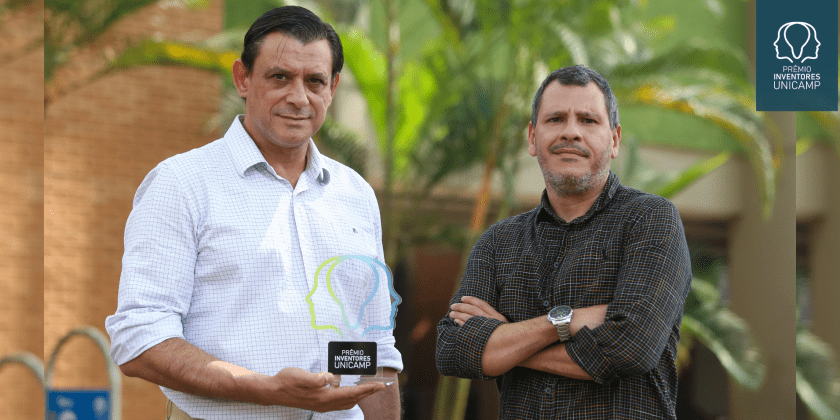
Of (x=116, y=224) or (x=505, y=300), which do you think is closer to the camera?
(x=505, y=300)

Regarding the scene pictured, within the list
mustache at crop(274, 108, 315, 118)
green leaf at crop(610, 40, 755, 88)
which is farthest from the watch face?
green leaf at crop(610, 40, 755, 88)

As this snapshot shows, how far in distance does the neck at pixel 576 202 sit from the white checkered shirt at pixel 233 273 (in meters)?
0.62

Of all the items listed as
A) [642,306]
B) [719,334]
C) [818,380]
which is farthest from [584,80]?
[818,380]

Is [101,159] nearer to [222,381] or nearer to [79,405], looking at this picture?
[79,405]

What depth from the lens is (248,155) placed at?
6.36 ft

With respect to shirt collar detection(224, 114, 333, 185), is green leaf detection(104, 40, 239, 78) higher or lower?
higher

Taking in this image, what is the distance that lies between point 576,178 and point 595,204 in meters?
0.10

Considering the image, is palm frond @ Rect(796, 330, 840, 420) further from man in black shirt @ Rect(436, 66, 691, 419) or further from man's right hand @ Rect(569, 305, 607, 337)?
man's right hand @ Rect(569, 305, 607, 337)

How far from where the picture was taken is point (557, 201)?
7.38 ft

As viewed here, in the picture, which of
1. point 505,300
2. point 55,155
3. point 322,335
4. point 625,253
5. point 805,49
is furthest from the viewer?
point 55,155

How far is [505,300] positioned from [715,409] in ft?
23.7

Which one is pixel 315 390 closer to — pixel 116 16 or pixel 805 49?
pixel 805 49

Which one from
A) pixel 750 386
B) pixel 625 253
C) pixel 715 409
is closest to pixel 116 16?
pixel 625 253

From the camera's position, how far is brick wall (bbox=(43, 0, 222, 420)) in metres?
6.22
